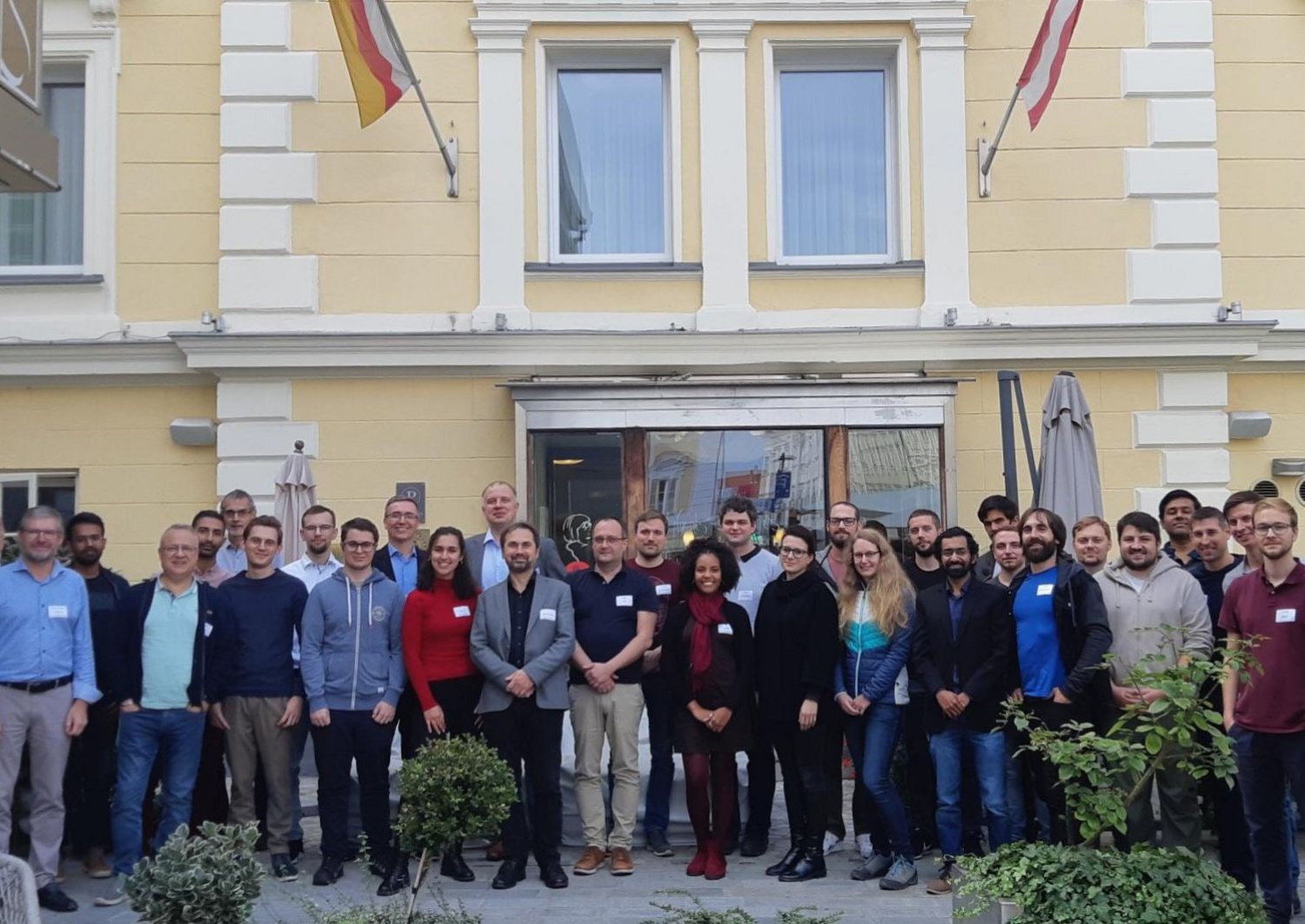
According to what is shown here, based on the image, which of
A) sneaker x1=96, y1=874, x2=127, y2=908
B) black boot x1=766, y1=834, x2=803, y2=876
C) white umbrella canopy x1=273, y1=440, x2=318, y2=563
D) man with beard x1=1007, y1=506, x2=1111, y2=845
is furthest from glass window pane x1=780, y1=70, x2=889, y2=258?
sneaker x1=96, y1=874, x2=127, y2=908

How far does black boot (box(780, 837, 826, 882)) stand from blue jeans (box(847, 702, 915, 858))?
34 centimetres

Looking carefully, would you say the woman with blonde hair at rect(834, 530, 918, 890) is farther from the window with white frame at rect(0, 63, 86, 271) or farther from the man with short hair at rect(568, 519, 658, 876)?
the window with white frame at rect(0, 63, 86, 271)

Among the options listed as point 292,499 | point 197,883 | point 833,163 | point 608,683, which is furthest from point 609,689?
point 833,163

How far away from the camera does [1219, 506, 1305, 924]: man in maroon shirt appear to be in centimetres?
627

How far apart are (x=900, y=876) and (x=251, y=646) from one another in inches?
138

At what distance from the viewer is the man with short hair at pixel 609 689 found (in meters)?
7.86

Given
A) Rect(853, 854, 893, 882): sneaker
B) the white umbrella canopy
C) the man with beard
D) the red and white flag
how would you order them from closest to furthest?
the man with beard, Rect(853, 854, 893, 882): sneaker, the white umbrella canopy, the red and white flag

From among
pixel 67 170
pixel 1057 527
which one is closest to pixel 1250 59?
pixel 1057 527

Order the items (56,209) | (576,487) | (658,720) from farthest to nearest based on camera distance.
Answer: (56,209) < (576,487) < (658,720)

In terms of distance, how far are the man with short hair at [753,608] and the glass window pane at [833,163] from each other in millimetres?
4439

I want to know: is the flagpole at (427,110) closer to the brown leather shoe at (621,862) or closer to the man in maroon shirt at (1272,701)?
the brown leather shoe at (621,862)

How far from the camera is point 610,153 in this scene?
1254 centimetres

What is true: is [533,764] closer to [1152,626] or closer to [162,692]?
[162,692]

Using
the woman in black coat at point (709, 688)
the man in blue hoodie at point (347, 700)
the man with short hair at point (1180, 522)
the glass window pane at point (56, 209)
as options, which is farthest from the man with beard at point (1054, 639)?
the glass window pane at point (56, 209)
